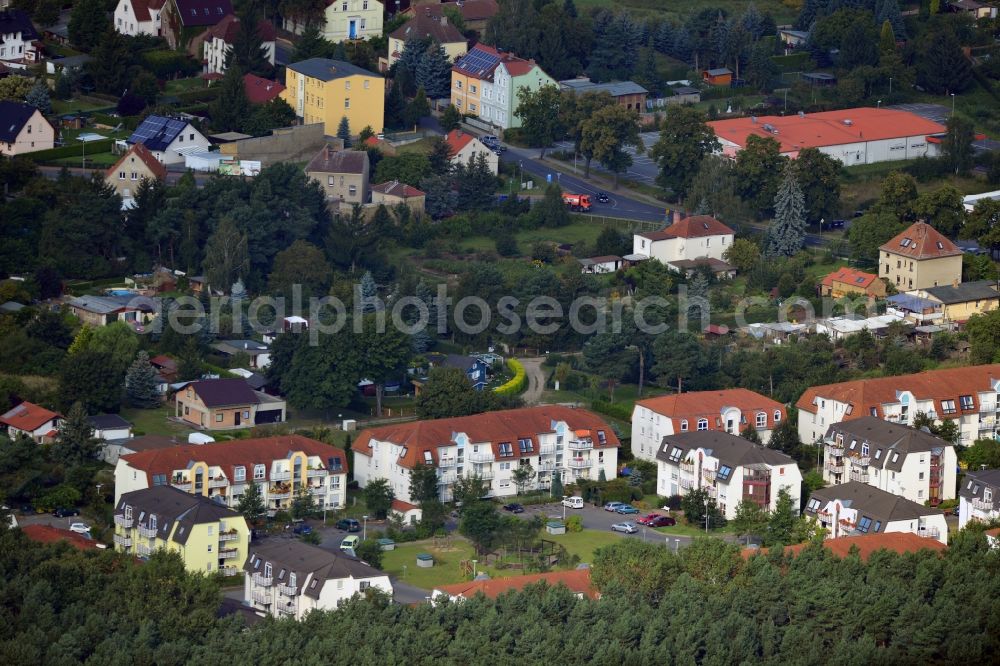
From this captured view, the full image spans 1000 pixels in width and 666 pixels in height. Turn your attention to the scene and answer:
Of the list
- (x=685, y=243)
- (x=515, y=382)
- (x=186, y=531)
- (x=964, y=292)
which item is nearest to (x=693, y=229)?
(x=685, y=243)

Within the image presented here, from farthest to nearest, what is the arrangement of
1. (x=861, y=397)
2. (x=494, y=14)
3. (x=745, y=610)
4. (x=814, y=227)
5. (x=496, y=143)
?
(x=494, y=14)
(x=496, y=143)
(x=814, y=227)
(x=861, y=397)
(x=745, y=610)

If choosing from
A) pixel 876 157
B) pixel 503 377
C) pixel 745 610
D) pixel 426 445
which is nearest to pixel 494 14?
pixel 876 157

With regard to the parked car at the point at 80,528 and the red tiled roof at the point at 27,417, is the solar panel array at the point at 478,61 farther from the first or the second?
the parked car at the point at 80,528

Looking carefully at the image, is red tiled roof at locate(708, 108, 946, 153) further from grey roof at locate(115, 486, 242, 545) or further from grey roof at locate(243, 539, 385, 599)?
grey roof at locate(243, 539, 385, 599)

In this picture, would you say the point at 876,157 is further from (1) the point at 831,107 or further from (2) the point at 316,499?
(2) the point at 316,499

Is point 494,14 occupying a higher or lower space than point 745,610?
higher

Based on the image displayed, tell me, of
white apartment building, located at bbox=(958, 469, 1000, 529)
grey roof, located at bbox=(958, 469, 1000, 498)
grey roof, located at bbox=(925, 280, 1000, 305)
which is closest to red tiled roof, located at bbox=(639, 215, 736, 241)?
grey roof, located at bbox=(925, 280, 1000, 305)
